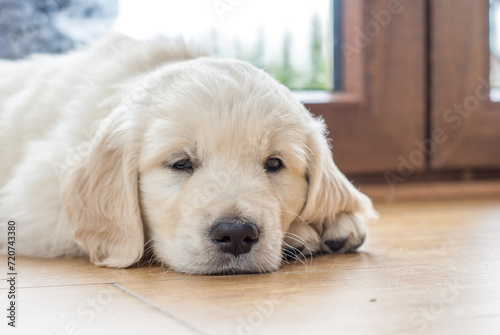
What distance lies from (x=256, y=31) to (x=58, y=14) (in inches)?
50.1

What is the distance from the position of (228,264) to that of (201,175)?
298 millimetres

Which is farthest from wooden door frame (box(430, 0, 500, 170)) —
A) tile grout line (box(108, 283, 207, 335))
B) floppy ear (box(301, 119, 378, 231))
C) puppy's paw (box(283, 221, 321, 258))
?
tile grout line (box(108, 283, 207, 335))

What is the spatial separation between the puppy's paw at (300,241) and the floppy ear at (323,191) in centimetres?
5

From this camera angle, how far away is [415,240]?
7.84 ft

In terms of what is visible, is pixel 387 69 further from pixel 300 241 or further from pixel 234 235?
pixel 234 235

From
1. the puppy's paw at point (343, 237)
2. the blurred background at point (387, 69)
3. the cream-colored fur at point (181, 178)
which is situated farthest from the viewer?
the blurred background at point (387, 69)

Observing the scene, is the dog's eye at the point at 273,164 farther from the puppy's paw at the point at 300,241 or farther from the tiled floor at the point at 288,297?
the tiled floor at the point at 288,297

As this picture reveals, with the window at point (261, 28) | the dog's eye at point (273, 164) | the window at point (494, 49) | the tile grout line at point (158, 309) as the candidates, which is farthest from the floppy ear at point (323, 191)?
the window at point (494, 49)

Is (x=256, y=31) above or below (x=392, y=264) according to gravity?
above

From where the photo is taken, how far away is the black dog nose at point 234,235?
5.74ft

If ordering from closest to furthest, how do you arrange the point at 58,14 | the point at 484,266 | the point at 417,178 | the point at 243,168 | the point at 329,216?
the point at 484,266 < the point at 243,168 < the point at 329,216 < the point at 58,14 < the point at 417,178

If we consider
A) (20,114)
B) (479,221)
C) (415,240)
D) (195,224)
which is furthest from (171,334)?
(479,221)

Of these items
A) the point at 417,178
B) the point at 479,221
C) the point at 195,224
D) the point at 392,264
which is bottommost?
the point at 417,178

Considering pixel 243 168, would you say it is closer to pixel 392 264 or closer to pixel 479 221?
pixel 392 264
